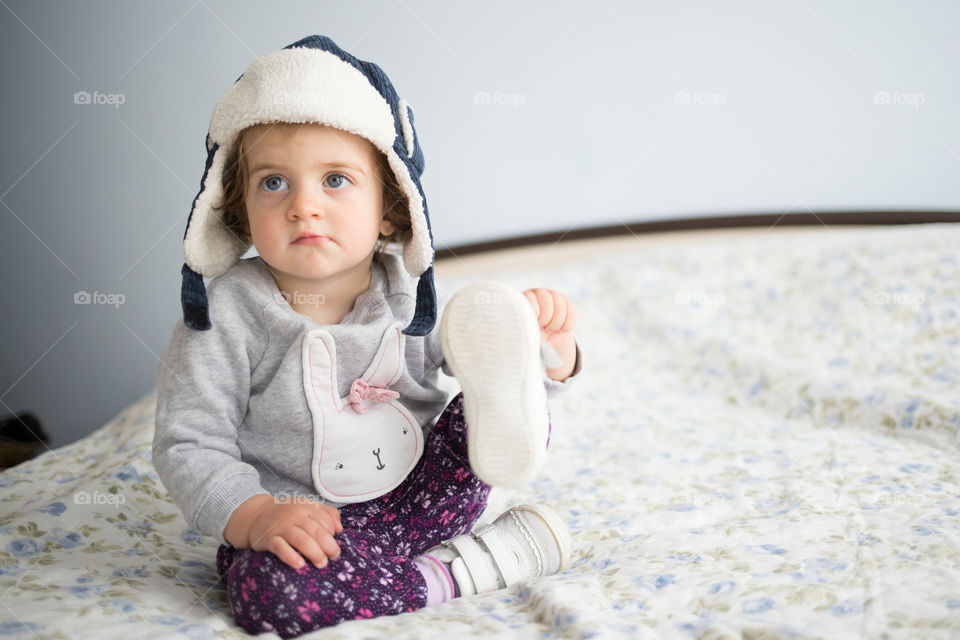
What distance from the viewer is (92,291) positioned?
1.79 metres

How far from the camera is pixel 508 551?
89 cm

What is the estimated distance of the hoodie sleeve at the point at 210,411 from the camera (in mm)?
790

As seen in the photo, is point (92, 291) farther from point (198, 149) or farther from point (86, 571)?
point (86, 571)

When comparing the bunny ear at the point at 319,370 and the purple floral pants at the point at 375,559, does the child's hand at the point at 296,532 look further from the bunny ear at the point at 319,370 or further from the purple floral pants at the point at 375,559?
the bunny ear at the point at 319,370

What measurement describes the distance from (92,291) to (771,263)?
1.70 meters

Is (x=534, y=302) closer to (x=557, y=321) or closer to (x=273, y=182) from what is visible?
(x=557, y=321)

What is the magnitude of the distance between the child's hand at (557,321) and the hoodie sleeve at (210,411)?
353mm

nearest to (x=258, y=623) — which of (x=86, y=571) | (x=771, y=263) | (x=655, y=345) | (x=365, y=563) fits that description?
(x=365, y=563)

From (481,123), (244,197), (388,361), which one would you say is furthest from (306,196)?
(481,123)

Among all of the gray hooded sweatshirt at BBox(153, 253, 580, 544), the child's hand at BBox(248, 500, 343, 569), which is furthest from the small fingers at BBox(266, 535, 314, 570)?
the gray hooded sweatshirt at BBox(153, 253, 580, 544)

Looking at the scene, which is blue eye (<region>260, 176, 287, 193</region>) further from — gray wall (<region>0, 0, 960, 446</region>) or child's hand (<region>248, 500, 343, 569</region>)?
gray wall (<region>0, 0, 960, 446</region>)

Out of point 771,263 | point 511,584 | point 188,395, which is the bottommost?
point 511,584

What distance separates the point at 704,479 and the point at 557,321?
19.8 inches

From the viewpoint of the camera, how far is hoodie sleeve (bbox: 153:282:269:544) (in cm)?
79
